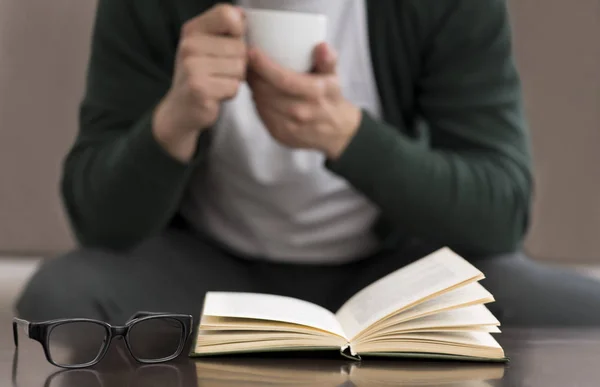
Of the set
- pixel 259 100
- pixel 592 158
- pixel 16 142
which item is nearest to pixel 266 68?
pixel 259 100

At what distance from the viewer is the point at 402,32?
117 centimetres

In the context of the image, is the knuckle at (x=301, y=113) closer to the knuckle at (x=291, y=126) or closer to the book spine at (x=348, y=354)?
the knuckle at (x=291, y=126)

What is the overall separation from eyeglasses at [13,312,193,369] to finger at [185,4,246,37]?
35cm

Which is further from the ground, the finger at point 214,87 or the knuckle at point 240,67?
the knuckle at point 240,67

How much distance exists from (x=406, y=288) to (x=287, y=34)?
33 cm

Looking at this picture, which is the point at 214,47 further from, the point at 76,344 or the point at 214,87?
the point at 76,344

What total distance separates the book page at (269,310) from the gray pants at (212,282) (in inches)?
10.6

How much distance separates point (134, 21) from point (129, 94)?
115 mm

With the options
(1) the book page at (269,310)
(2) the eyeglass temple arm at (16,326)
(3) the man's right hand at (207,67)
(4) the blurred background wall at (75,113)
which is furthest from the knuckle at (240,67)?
(4) the blurred background wall at (75,113)

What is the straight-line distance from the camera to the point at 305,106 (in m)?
0.98

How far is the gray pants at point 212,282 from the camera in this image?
3.12 feet

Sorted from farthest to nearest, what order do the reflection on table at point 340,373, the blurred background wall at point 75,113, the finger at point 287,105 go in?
the blurred background wall at point 75,113, the finger at point 287,105, the reflection on table at point 340,373

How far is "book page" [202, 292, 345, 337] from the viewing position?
0.63m

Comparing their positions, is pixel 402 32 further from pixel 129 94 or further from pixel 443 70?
pixel 129 94
